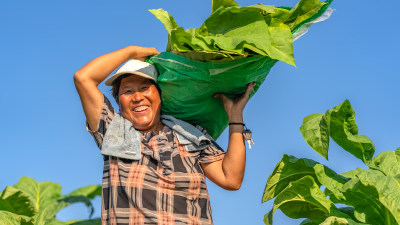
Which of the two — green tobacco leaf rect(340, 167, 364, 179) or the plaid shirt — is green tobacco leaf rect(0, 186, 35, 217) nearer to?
the plaid shirt

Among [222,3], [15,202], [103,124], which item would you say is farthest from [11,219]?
[222,3]

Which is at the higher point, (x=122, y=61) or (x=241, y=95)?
(x=122, y=61)

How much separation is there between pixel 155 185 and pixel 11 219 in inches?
52.3

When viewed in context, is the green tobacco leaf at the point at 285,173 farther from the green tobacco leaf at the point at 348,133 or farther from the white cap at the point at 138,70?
the white cap at the point at 138,70

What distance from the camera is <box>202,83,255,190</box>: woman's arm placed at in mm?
3070

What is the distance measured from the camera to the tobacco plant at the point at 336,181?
2992 millimetres

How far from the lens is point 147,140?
10.2 feet

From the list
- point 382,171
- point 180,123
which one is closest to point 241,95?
point 180,123

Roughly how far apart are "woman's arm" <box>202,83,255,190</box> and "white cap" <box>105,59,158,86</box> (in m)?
0.41

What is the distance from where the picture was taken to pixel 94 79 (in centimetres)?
310

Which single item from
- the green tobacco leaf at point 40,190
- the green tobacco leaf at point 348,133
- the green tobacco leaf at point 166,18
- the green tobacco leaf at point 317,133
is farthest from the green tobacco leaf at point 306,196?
the green tobacco leaf at point 40,190

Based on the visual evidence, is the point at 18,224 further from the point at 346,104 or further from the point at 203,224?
the point at 346,104

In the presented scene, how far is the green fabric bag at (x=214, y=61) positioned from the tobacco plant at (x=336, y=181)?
0.41 meters

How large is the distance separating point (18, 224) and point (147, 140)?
1257mm
